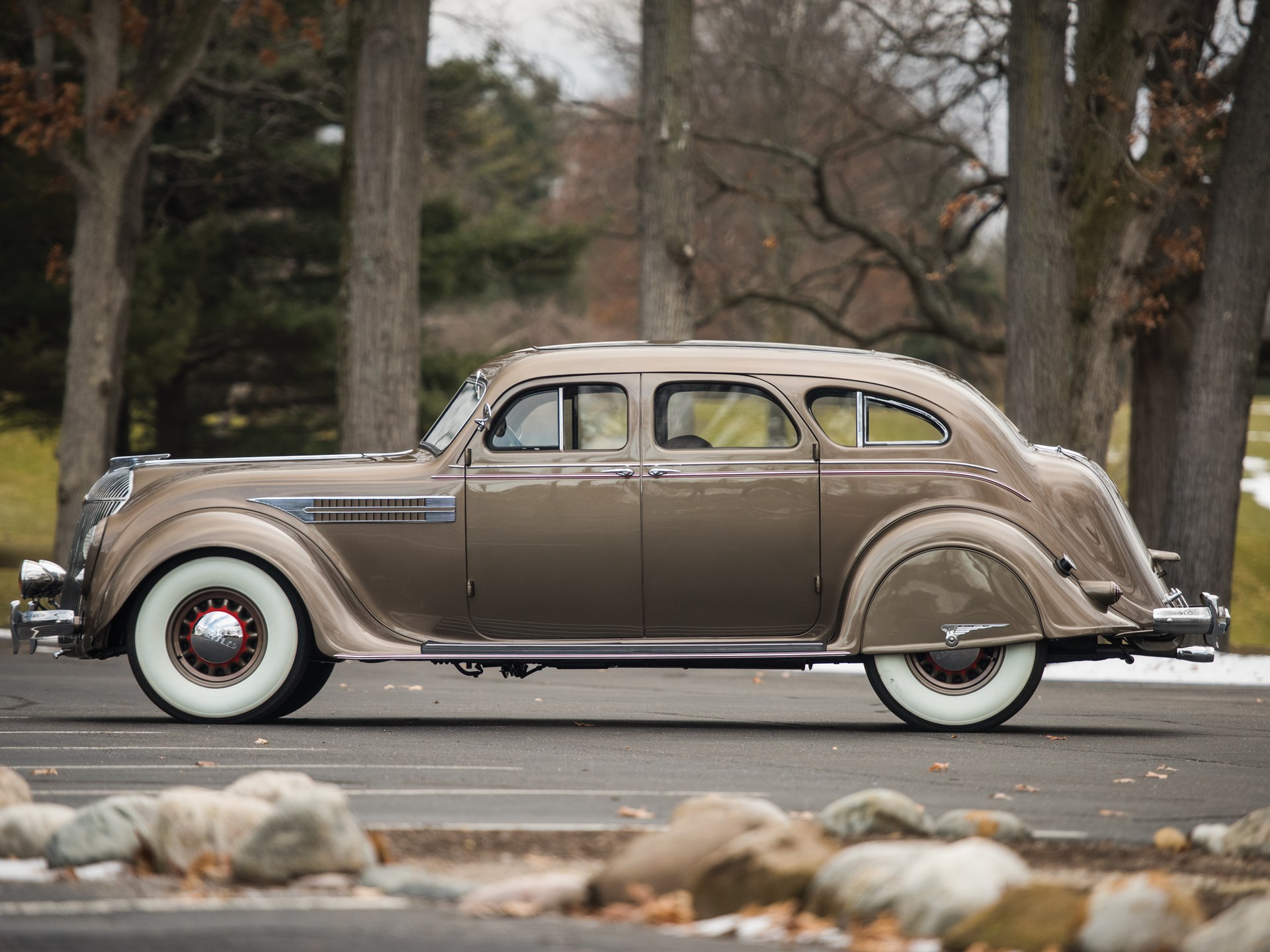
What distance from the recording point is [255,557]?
8.48m

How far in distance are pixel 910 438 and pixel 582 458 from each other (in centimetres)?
191

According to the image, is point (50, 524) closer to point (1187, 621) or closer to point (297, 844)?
point (1187, 621)

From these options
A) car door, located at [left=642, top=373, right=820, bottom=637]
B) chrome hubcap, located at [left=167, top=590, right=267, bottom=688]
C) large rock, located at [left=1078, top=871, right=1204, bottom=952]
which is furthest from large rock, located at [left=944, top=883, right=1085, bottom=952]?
chrome hubcap, located at [left=167, top=590, right=267, bottom=688]

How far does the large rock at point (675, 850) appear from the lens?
4488 mm

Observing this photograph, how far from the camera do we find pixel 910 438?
9.09 meters

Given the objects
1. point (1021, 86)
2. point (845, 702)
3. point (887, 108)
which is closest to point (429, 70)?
point (887, 108)

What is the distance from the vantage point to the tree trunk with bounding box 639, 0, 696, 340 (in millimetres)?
17203

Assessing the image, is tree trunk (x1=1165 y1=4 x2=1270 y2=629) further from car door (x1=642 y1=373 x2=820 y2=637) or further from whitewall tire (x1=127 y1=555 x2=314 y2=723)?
whitewall tire (x1=127 y1=555 x2=314 y2=723)

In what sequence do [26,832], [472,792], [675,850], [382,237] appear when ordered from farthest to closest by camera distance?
1. [382,237]
2. [472,792]
3. [26,832]
4. [675,850]

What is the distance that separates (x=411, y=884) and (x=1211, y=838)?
8.80 feet

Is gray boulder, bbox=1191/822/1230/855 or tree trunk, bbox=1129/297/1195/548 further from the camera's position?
tree trunk, bbox=1129/297/1195/548

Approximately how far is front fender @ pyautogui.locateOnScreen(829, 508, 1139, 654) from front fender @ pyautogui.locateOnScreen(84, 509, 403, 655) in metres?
2.52

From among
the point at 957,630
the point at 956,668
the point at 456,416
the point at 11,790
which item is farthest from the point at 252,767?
the point at 956,668

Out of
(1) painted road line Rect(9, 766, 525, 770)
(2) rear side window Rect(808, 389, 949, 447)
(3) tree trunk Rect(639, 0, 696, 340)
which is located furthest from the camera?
(3) tree trunk Rect(639, 0, 696, 340)
